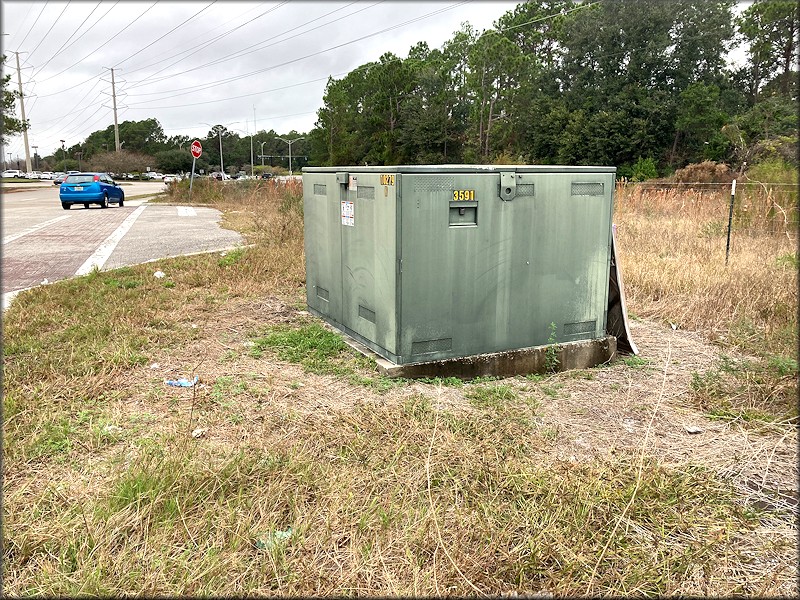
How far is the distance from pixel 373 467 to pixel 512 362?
198 cm

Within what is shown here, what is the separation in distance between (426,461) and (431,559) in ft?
2.35

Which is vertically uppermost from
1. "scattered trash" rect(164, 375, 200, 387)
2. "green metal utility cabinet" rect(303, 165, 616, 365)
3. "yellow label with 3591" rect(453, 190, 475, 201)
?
"yellow label with 3591" rect(453, 190, 475, 201)

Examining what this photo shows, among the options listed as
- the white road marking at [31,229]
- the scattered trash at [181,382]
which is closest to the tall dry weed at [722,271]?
the scattered trash at [181,382]

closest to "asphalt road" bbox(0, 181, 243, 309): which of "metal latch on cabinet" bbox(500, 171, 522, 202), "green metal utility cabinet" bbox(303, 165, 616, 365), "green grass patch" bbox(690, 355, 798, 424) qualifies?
"green metal utility cabinet" bbox(303, 165, 616, 365)

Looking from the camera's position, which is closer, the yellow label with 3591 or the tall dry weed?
the yellow label with 3591

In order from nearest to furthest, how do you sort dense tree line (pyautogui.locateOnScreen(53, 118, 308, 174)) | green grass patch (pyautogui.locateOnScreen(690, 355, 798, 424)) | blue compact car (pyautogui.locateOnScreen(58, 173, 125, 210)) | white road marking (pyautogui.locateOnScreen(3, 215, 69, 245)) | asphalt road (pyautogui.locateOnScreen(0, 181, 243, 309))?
green grass patch (pyautogui.locateOnScreen(690, 355, 798, 424))
asphalt road (pyautogui.locateOnScreen(0, 181, 243, 309))
white road marking (pyautogui.locateOnScreen(3, 215, 69, 245))
blue compact car (pyautogui.locateOnScreen(58, 173, 125, 210))
dense tree line (pyautogui.locateOnScreen(53, 118, 308, 174))

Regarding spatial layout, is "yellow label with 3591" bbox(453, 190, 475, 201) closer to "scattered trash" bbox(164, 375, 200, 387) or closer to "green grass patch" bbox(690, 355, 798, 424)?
"green grass patch" bbox(690, 355, 798, 424)

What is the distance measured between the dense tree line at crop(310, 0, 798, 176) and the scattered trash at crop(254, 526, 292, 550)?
3614 centimetres

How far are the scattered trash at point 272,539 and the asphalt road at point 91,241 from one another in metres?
5.19

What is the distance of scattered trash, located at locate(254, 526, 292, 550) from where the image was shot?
2.51m

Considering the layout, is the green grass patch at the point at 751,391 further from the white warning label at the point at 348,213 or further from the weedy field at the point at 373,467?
the white warning label at the point at 348,213

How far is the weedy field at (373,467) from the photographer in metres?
2.41

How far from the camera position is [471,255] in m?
4.53

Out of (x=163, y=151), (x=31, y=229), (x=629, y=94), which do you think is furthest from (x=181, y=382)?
(x=163, y=151)
